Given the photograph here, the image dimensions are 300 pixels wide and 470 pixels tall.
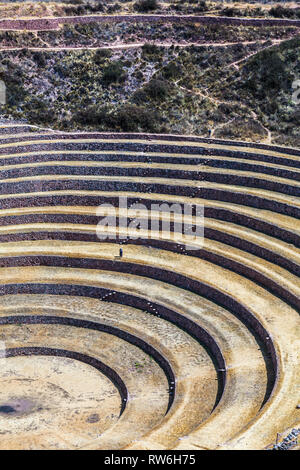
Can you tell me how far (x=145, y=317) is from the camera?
33.5m

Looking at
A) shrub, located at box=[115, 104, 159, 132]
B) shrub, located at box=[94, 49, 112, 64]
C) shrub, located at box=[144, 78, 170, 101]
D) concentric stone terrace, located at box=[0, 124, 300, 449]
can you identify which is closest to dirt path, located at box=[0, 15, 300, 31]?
shrub, located at box=[94, 49, 112, 64]

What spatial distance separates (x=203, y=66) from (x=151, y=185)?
15008mm

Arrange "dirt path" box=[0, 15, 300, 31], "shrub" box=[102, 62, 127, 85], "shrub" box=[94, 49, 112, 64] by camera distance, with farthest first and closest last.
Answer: "dirt path" box=[0, 15, 300, 31], "shrub" box=[94, 49, 112, 64], "shrub" box=[102, 62, 127, 85]

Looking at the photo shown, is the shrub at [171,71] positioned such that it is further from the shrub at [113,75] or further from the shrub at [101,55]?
the shrub at [101,55]

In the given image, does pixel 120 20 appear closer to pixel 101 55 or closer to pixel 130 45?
pixel 130 45

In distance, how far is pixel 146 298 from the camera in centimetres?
3384

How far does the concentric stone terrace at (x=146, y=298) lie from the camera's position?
87.2 ft

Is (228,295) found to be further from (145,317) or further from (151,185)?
(151,185)

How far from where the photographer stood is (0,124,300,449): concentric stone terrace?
26.6 metres

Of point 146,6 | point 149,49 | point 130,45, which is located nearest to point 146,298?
point 149,49

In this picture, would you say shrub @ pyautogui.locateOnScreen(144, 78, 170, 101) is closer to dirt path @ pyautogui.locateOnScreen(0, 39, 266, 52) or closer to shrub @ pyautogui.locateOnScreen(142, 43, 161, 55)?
shrub @ pyautogui.locateOnScreen(142, 43, 161, 55)

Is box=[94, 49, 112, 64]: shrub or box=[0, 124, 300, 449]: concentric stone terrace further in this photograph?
box=[94, 49, 112, 64]: shrub

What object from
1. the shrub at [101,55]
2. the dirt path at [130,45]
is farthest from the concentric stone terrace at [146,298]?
the dirt path at [130,45]

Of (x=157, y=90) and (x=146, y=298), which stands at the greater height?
(x=157, y=90)
